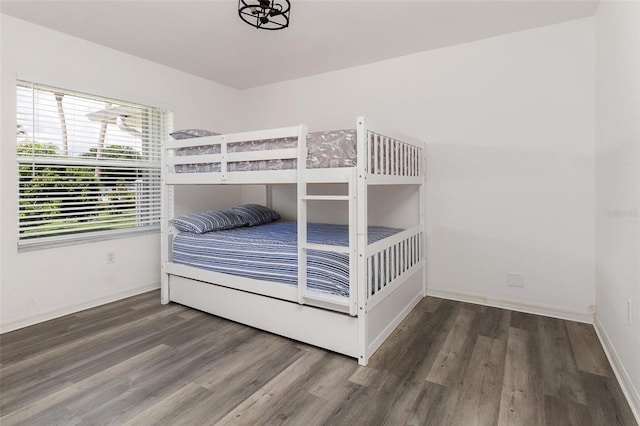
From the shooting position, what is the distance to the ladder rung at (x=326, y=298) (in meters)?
2.02

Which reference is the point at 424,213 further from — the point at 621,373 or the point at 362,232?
the point at 621,373

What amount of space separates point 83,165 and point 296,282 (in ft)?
6.89

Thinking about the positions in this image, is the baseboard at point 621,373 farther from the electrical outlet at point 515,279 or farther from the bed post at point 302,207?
the bed post at point 302,207

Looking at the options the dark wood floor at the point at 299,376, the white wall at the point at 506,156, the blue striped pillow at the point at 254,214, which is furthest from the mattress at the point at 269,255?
the white wall at the point at 506,156

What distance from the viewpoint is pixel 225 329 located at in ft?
8.09

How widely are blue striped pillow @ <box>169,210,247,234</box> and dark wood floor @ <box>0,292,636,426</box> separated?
79 cm

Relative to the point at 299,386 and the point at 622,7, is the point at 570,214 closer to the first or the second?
the point at 622,7

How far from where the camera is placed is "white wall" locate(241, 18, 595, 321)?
2562 millimetres

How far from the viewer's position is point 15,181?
249 cm

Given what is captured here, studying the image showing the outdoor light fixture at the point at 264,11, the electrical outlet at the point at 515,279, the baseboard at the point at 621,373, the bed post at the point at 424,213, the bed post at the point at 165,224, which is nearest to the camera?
the baseboard at the point at 621,373

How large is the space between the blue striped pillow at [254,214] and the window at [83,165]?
0.84 meters

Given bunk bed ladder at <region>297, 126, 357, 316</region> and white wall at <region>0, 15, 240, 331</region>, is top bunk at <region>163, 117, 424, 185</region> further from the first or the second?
white wall at <region>0, 15, 240, 331</region>

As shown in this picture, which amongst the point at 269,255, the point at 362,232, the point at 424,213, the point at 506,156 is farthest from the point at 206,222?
the point at 506,156

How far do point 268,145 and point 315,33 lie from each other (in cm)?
108
